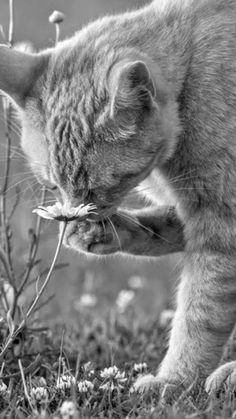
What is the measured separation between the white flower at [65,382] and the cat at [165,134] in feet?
0.84

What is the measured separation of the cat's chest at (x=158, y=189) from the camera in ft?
10.4

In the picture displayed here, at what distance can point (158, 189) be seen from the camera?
3283 mm

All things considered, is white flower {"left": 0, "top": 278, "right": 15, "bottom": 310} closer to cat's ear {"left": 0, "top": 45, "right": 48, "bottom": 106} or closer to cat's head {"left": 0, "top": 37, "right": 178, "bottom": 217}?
cat's head {"left": 0, "top": 37, "right": 178, "bottom": 217}

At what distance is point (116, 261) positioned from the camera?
20.2ft

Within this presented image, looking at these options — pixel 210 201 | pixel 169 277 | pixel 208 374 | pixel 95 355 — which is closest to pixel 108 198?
pixel 210 201

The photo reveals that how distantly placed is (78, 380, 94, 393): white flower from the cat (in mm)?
203

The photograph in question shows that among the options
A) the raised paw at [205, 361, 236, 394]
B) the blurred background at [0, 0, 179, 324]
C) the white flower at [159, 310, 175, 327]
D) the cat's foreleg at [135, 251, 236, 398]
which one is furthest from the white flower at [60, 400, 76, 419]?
the white flower at [159, 310, 175, 327]

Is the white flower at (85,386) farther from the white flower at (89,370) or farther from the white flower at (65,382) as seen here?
the white flower at (89,370)

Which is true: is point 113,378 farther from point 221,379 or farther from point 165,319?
point 165,319

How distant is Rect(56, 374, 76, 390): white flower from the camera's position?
2648 millimetres

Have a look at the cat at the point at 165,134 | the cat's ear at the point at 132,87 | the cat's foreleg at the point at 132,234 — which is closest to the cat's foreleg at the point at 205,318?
the cat at the point at 165,134

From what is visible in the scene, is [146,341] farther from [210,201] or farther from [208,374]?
[210,201]

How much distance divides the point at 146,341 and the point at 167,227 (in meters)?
0.69

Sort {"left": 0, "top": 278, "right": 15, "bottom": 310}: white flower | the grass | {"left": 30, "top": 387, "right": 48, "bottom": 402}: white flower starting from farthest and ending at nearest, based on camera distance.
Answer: {"left": 0, "top": 278, "right": 15, "bottom": 310}: white flower < {"left": 30, "top": 387, "right": 48, "bottom": 402}: white flower < the grass
